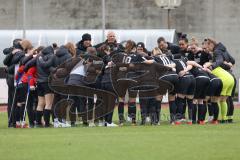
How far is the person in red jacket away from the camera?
2347cm

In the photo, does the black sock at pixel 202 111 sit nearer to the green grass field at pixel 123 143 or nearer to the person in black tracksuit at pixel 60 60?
the green grass field at pixel 123 143

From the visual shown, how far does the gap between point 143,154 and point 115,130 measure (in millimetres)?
5997

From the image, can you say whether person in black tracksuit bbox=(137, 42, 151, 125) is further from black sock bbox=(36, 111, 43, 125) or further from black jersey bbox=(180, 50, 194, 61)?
black sock bbox=(36, 111, 43, 125)

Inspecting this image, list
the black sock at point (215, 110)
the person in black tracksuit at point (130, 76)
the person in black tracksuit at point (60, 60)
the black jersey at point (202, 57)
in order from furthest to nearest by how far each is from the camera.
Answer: the black jersey at point (202, 57), the black sock at point (215, 110), the person in black tracksuit at point (60, 60), the person in black tracksuit at point (130, 76)

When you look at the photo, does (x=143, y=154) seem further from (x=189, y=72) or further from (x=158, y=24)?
(x=158, y=24)

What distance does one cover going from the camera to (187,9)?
50500mm

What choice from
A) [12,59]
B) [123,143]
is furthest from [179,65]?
[123,143]

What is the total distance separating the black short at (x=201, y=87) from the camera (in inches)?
942

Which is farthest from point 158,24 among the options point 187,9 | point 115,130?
point 115,130

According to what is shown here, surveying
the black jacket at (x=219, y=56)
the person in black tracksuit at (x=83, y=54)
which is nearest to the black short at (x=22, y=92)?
the person in black tracksuit at (x=83, y=54)

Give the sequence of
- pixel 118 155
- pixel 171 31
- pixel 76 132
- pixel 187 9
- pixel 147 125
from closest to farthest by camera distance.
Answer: pixel 118 155, pixel 76 132, pixel 147 125, pixel 171 31, pixel 187 9

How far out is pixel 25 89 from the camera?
23641 mm

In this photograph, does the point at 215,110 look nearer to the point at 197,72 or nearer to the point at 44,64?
the point at 197,72

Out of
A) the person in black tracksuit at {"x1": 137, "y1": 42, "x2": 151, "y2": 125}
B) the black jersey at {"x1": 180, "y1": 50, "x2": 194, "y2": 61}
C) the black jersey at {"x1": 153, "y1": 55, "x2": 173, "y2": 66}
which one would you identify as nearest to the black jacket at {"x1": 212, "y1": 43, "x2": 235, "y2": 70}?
the black jersey at {"x1": 180, "y1": 50, "x2": 194, "y2": 61}
